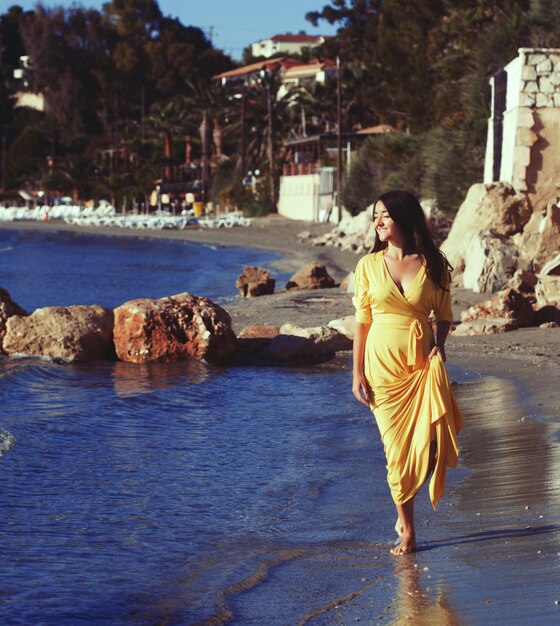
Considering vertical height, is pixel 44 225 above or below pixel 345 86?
below

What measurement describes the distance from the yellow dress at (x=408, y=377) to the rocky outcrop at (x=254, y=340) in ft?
26.6

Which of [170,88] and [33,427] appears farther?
[170,88]

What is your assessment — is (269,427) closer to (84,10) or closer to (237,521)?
(237,521)

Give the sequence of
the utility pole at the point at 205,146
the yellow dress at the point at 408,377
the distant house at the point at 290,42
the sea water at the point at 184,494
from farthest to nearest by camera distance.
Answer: the distant house at the point at 290,42, the utility pole at the point at 205,146, the yellow dress at the point at 408,377, the sea water at the point at 184,494

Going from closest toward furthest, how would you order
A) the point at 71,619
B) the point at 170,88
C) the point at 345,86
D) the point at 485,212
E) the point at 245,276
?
1. the point at 71,619
2. the point at 485,212
3. the point at 245,276
4. the point at 345,86
5. the point at 170,88

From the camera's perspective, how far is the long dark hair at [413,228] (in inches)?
194

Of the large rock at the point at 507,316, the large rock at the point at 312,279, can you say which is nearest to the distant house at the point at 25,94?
the large rock at the point at 312,279

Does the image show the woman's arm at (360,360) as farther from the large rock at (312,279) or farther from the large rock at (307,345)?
the large rock at (312,279)

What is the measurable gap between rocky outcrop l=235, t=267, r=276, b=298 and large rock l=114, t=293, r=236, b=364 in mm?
9700

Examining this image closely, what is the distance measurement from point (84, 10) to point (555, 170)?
305 ft

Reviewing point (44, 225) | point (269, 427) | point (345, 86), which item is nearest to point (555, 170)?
point (269, 427)

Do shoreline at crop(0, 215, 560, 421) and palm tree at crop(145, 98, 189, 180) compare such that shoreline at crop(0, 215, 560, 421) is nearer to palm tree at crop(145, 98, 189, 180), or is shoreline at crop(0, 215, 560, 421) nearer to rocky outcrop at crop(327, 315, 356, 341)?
rocky outcrop at crop(327, 315, 356, 341)

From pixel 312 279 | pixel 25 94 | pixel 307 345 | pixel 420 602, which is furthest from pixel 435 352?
pixel 25 94

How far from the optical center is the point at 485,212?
2139cm
